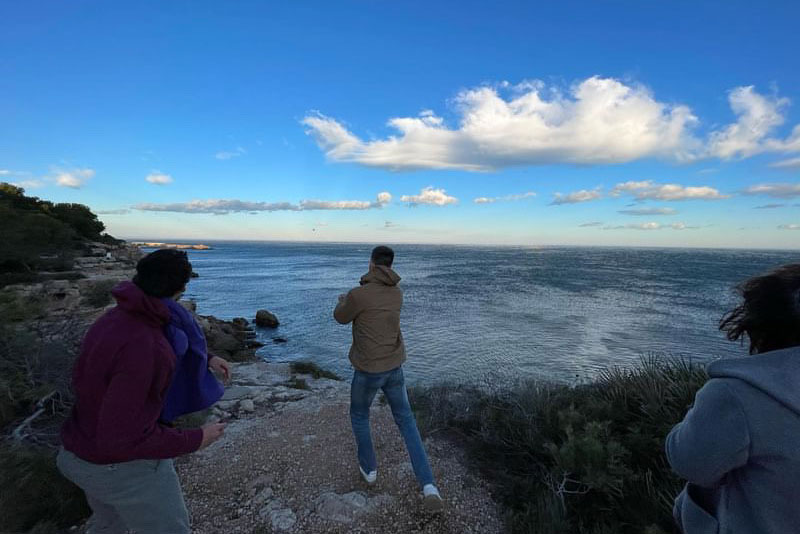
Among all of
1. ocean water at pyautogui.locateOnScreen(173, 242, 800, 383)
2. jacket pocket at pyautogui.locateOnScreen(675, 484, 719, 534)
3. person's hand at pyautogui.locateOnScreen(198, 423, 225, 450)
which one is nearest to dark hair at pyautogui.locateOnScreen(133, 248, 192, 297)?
person's hand at pyautogui.locateOnScreen(198, 423, 225, 450)

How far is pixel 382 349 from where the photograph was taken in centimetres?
336

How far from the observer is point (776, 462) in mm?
1209

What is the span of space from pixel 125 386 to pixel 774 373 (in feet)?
7.55

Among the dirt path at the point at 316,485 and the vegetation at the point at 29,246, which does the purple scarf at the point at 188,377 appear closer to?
the dirt path at the point at 316,485

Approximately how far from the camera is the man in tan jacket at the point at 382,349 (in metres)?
3.36

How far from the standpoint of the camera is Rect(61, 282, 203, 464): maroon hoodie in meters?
1.63

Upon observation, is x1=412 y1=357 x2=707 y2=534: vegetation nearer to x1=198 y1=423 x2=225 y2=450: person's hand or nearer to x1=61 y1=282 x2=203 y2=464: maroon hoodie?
x1=198 y1=423 x2=225 y2=450: person's hand

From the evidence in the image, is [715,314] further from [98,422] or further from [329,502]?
[98,422]

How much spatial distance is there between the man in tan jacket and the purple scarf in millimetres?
1386

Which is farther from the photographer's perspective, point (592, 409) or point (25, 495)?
point (592, 409)

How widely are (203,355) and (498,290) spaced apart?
29.4 meters

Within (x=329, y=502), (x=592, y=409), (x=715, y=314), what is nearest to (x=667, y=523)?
(x=592, y=409)

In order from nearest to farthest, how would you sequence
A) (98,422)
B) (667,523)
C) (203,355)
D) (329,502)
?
1. (98,422)
2. (203,355)
3. (667,523)
4. (329,502)

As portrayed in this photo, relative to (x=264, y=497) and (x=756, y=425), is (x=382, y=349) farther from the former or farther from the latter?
(x=756, y=425)
